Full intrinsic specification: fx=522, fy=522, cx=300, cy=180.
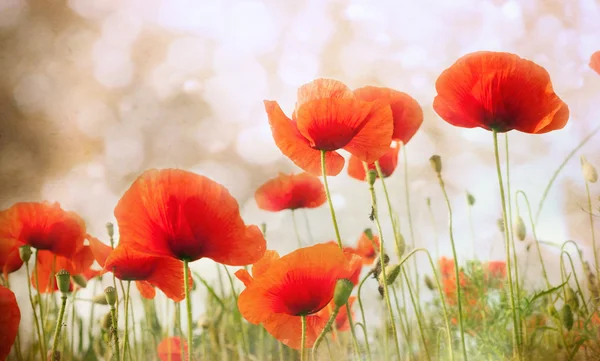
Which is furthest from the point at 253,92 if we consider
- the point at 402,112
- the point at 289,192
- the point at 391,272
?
the point at 391,272

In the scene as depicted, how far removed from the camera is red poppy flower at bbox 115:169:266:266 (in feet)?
1.66

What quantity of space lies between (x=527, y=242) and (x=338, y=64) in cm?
47

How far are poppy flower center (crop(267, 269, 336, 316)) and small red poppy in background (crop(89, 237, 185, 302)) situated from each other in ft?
0.50

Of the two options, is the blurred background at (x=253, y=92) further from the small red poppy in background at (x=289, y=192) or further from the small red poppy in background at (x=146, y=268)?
the small red poppy in background at (x=146, y=268)

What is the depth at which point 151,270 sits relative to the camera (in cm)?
65

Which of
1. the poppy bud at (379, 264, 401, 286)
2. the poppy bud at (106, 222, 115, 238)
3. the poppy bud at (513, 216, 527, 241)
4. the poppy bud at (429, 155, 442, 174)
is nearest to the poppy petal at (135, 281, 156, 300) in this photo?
the poppy bud at (106, 222, 115, 238)

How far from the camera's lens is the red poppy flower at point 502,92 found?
637 millimetres

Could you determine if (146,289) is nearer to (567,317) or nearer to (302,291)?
(302,291)

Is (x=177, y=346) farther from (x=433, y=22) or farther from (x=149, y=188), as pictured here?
(x=433, y=22)

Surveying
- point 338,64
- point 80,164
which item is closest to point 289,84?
point 338,64

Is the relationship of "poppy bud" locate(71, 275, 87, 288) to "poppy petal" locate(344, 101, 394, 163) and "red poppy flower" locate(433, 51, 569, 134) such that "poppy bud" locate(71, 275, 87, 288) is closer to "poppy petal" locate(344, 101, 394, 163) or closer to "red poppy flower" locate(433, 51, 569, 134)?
"poppy petal" locate(344, 101, 394, 163)

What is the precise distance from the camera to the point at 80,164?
86cm

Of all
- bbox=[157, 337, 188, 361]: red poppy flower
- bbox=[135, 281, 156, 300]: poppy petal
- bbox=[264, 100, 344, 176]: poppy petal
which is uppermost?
bbox=[264, 100, 344, 176]: poppy petal

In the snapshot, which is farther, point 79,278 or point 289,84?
point 289,84
